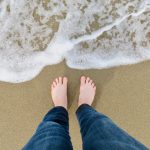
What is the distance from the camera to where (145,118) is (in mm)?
1691

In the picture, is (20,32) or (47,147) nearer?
(47,147)

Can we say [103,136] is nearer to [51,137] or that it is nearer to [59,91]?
[51,137]

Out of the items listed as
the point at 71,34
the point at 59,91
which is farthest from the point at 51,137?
Answer: the point at 71,34

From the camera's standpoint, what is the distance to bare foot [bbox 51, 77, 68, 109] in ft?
5.36

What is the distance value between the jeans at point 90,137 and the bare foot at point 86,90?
22 centimetres

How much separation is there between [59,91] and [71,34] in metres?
0.32

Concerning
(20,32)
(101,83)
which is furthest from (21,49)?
(101,83)

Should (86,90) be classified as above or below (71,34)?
below

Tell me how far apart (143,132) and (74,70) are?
1.75ft

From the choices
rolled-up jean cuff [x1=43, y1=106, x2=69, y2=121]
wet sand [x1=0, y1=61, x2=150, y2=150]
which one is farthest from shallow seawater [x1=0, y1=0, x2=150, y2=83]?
rolled-up jean cuff [x1=43, y1=106, x2=69, y2=121]

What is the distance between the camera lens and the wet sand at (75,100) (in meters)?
1.65

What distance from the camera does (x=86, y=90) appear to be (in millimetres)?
1664

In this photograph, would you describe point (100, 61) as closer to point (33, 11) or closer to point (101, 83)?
point (101, 83)

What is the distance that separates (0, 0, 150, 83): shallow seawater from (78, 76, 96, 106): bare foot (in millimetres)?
79
